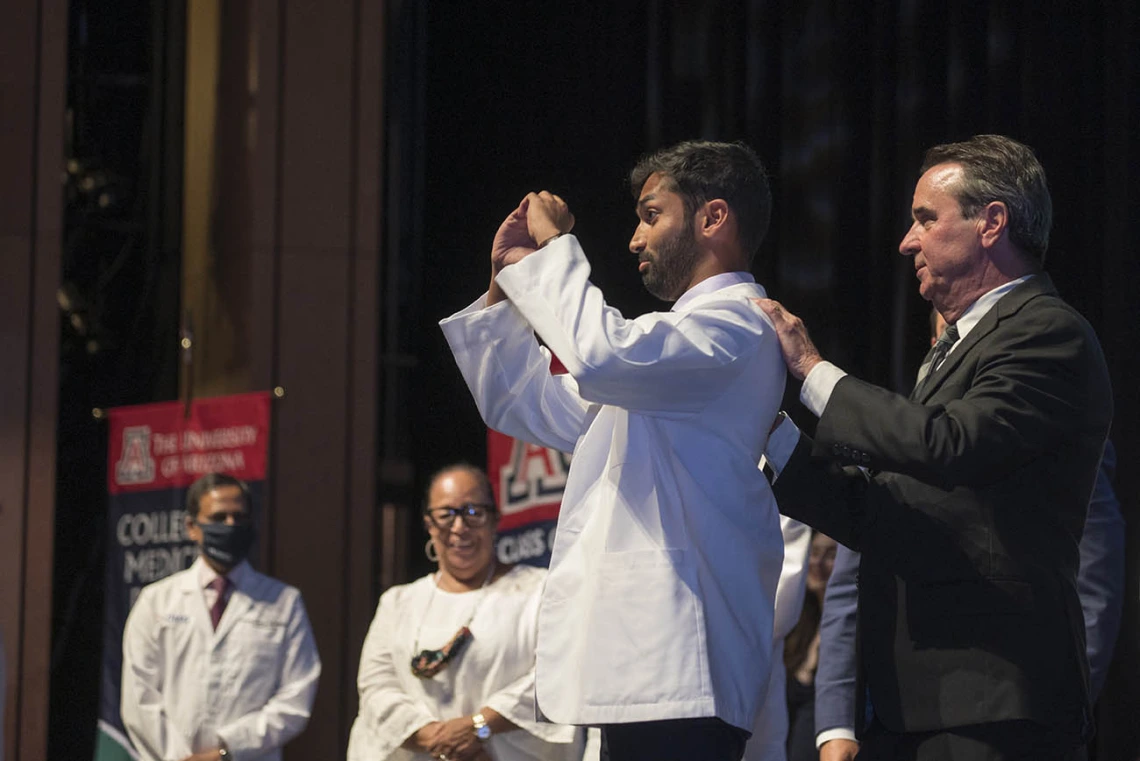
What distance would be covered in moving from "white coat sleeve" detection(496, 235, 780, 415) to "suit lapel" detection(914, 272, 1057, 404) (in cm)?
26

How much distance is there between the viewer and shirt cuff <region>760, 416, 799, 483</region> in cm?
250

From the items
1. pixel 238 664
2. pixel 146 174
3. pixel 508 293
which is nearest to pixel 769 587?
pixel 508 293

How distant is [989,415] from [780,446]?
42 cm

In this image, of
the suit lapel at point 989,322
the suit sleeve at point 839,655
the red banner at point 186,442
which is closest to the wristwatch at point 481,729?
the suit sleeve at point 839,655

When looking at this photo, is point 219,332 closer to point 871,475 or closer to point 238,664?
point 238,664

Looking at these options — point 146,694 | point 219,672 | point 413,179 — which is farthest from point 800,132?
point 146,694

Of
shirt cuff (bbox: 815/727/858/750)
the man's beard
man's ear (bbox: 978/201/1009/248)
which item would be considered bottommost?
shirt cuff (bbox: 815/727/858/750)

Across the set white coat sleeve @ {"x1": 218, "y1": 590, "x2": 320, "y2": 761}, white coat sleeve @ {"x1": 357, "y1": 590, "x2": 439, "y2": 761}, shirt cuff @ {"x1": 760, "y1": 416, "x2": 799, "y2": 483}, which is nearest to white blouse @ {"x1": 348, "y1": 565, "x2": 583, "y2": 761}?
white coat sleeve @ {"x1": 357, "y1": 590, "x2": 439, "y2": 761}

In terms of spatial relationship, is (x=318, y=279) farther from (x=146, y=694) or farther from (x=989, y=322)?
(x=989, y=322)

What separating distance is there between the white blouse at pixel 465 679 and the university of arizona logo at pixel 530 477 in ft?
1.80

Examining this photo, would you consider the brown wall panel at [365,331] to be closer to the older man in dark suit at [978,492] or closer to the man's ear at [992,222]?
the older man in dark suit at [978,492]

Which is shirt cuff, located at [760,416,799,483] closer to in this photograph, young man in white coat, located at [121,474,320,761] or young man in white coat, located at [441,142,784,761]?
young man in white coat, located at [441,142,784,761]

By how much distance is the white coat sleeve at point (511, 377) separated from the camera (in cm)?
252

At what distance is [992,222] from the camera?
7.88 feet
